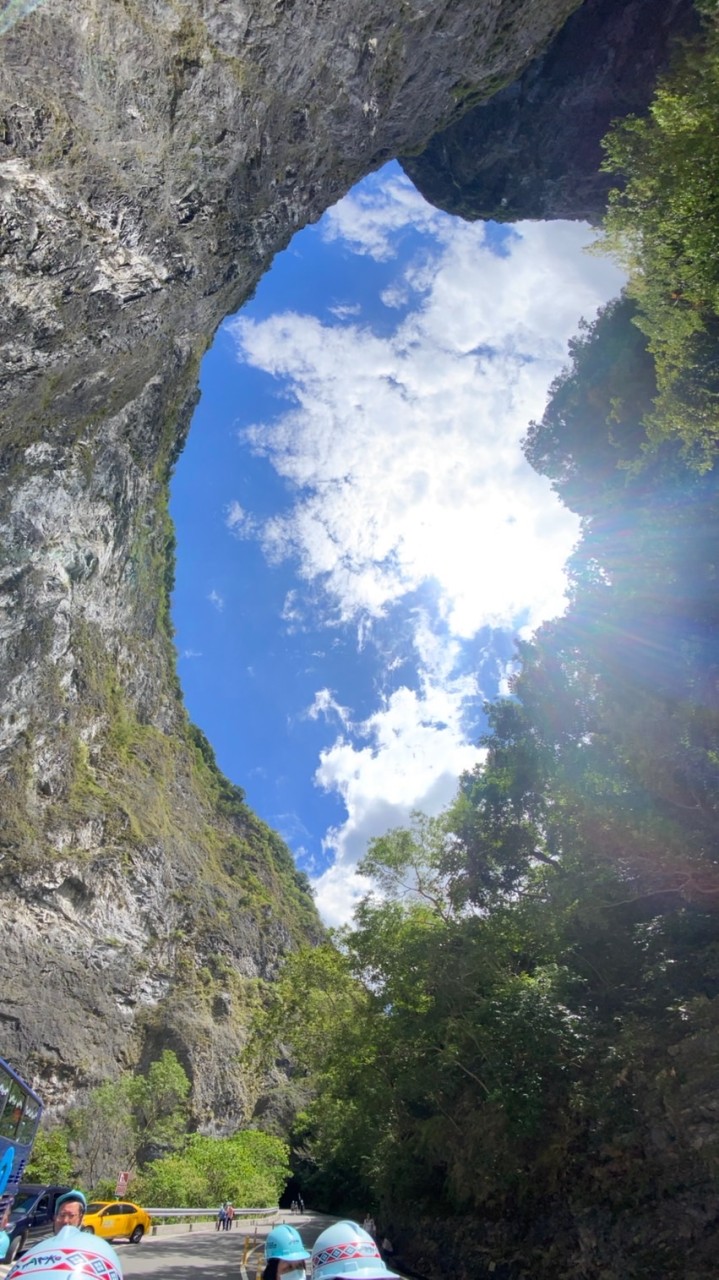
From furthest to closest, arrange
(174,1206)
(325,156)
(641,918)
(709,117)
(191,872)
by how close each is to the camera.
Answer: (191,872)
(174,1206)
(325,156)
(641,918)
(709,117)

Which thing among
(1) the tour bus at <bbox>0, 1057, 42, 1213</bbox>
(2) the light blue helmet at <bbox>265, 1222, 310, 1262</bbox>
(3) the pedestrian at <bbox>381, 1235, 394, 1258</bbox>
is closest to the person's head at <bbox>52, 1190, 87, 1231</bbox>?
(2) the light blue helmet at <bbox>265, 1222, 310, 1262</bbox>

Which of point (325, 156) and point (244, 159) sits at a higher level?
point (325, 156)

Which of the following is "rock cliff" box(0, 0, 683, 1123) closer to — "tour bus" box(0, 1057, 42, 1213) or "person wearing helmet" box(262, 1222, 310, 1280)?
"tour bus" box(0, 1057, 42, 1213)

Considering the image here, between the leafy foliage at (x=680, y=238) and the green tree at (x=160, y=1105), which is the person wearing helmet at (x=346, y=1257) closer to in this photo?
the leafy foliage at (x=680, y=238)

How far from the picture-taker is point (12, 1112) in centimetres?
1477

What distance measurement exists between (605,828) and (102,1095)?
35032mm

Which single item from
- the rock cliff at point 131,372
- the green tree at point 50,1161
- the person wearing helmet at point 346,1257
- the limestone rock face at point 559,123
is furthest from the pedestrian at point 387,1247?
the limestone rock face at point 559,123

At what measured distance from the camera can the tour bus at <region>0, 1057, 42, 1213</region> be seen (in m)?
14.1

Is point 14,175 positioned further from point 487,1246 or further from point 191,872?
point 191,872

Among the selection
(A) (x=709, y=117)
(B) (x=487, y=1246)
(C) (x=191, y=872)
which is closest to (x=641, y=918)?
(B) (x=487, y=1246)

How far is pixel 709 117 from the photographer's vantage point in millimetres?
10906

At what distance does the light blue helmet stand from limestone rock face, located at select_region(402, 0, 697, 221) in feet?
107

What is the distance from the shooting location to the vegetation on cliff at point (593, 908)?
13.2 m

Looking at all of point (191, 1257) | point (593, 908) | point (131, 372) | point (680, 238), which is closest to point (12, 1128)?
point (191, 1257)
